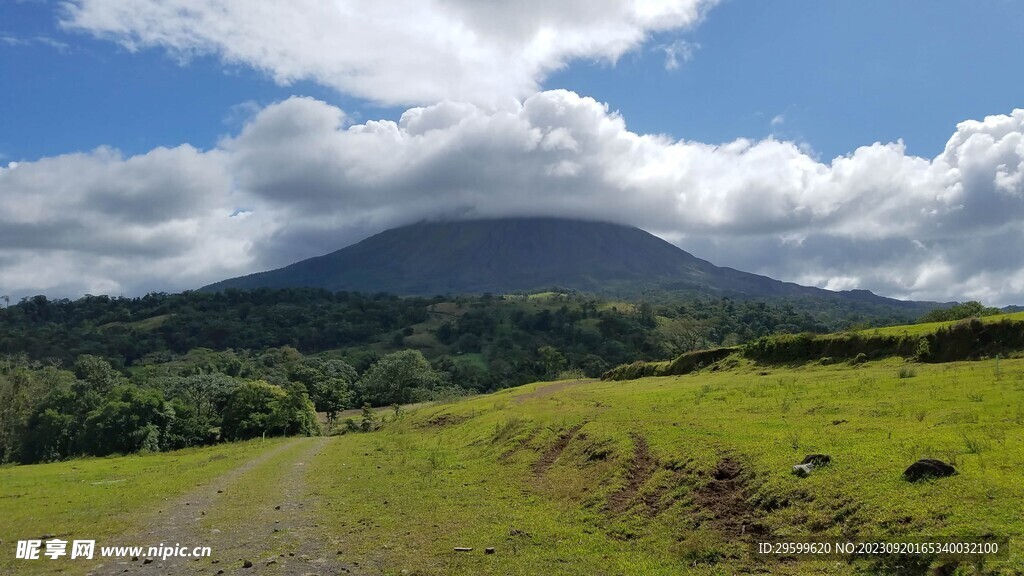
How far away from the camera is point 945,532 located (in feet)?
31.2

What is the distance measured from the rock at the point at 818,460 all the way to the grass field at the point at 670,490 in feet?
0.88

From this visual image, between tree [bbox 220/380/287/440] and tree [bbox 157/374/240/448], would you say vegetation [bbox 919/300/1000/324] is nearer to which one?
tree [bbox 220/380/287/440]

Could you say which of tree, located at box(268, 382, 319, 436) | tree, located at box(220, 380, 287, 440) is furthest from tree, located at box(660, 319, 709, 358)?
tree, located at box(220, 380, 287, 440)

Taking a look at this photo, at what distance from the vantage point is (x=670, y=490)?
15.0 meters

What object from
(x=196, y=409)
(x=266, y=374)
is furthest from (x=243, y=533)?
(x=266, y=374)

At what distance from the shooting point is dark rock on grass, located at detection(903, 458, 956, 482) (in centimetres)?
1138

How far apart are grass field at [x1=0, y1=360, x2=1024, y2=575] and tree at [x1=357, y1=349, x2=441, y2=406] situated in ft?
255

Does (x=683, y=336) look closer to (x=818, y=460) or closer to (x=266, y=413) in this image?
(x=266, y=413)

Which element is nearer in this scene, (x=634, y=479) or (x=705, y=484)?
(x=705, y=484)

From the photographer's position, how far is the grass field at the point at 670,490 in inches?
431

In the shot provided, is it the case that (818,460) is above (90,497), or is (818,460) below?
above

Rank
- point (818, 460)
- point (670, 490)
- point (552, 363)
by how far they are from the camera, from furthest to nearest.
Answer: point (552, 363) < point (670, 490) < point (818, 460)

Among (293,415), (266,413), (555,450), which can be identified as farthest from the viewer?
(266,413)

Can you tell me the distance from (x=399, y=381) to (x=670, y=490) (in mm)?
98817
